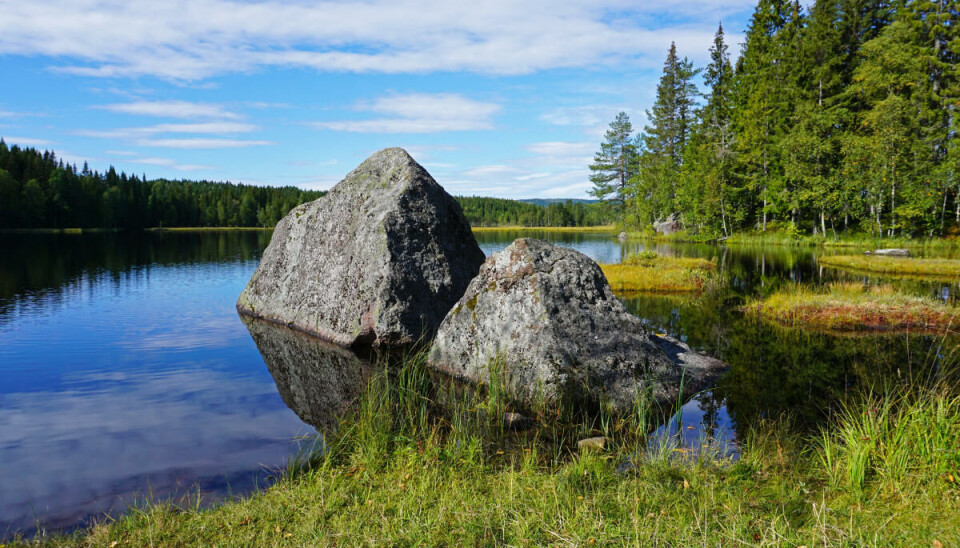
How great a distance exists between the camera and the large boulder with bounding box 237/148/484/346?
14.1 m

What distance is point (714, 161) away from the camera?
59.9 metres

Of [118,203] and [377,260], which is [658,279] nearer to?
[377,260]

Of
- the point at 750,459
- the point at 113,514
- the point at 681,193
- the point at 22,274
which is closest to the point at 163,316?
the point at 113,514

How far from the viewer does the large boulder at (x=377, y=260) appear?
46.2 feet

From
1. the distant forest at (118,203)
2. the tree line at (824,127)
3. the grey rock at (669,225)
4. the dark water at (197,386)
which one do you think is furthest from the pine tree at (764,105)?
the dark water at (197,386)

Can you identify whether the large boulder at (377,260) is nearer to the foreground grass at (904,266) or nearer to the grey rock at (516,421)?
the grey rock at (516,421)

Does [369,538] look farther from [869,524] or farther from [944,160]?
[944,160]

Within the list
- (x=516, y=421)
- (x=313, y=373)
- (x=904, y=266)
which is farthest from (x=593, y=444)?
(x=904, y=266)

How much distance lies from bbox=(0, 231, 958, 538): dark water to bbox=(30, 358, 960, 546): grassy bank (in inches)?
44.2

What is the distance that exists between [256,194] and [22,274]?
13984 centimetres

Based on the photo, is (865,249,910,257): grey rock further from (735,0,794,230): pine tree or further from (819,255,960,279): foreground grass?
(735,0,794,230): pine tree

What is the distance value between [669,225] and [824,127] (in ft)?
92.1

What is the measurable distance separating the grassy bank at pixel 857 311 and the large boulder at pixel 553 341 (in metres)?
7.88

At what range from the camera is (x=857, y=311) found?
17.2 meters
